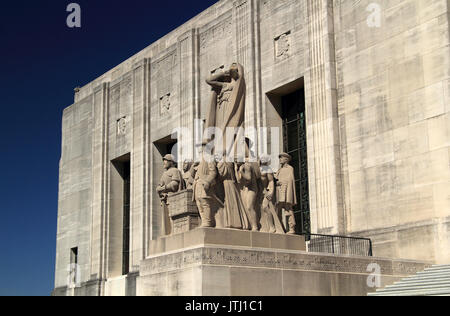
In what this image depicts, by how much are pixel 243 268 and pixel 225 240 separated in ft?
2.87

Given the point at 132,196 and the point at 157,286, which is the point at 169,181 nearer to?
the point at 157,286

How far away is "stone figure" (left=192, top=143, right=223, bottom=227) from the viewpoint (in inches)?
634

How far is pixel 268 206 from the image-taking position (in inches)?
675

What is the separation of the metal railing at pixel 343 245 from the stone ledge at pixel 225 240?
577 cm

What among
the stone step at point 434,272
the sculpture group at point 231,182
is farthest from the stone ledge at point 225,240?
the stone step at point 434,272

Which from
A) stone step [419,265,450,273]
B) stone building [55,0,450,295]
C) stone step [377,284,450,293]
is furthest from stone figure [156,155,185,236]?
stone building [55,0,450,295]

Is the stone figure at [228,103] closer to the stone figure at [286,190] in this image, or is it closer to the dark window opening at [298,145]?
the stone figure at [286,190]

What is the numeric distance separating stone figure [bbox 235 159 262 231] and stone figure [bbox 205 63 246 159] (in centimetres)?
54

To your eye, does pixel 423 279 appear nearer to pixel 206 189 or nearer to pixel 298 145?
pixel 206 189

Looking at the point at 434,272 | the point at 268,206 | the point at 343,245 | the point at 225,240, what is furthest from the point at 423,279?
the point at 225,240

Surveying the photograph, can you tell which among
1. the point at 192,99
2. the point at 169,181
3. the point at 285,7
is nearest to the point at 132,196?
the point at 192,99

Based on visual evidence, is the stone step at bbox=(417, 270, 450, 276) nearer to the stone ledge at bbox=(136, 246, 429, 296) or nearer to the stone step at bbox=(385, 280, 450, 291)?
the stone step at bbox=(385, 280, 450, 291)

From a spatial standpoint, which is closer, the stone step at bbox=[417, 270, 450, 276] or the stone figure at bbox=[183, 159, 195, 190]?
the stone figure at bbox=[183, 159, 195, 190]

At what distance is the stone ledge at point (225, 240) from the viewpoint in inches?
611
